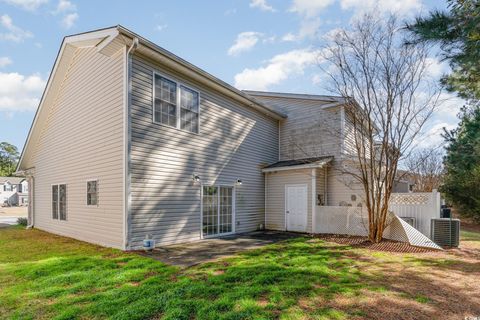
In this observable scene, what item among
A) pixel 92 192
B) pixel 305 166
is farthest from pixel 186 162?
pixel 305 166

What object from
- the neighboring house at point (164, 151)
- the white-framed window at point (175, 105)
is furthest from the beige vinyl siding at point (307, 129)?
the white-framed window at point (175, 105)

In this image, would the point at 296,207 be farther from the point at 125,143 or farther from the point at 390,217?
the point at 125,143

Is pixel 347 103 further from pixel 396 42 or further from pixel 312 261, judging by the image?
pixel 312 261

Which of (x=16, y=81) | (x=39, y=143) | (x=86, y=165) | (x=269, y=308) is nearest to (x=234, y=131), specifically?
(x=86, y=165)

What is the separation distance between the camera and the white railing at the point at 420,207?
362 inches

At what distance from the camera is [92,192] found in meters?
8.93

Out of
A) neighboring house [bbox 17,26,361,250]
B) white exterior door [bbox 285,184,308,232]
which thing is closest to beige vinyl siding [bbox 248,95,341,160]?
neighboring house [bbox 17,26,361,250]

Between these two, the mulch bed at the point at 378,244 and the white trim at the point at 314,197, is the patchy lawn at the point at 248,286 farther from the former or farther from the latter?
the white trim at the point at 314,197

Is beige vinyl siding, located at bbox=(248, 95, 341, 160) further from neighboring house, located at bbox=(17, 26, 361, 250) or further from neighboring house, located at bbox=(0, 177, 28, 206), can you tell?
neighboring house, located at bbox=(0, 177, 28, 206)

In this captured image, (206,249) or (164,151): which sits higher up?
(164,151)

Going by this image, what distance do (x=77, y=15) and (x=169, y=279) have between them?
35.1ft

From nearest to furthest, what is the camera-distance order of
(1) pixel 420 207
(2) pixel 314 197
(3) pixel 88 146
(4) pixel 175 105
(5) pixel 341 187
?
(4) pixel 175 105 < (3) pixel 88 146 < (1) pixel 420 207 < (2) pixel 314 197 < (5) pixel 341 187

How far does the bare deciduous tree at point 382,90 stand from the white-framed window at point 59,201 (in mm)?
10930

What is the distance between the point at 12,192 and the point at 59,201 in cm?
4937
